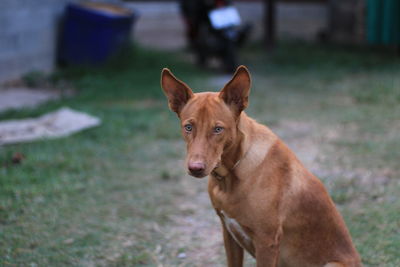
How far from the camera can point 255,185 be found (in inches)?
111

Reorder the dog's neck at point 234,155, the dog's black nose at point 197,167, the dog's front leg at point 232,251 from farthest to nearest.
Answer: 1. the dog's front leg at point 232,251
2. the dog's neck at point 234,155
3. the dog's black nose at point 197,167

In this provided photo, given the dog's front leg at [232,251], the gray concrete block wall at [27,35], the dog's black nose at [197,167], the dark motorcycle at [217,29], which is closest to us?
the dog's black nose at [197,167]

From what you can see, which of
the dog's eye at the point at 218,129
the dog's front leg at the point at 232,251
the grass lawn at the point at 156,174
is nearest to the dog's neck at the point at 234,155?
the dog's eye at the point at 218,129

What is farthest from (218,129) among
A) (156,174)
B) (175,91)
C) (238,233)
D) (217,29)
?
(217,29)

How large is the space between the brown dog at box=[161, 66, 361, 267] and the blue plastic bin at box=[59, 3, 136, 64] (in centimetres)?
720

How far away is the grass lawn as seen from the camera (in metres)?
3.85

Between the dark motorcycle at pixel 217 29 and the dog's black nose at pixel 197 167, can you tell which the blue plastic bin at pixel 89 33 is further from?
the dog's black nose at pixel 197 167

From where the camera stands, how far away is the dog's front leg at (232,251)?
3.12 metres

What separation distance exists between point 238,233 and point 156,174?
2.42 m

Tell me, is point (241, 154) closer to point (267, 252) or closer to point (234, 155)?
point (234, 155)

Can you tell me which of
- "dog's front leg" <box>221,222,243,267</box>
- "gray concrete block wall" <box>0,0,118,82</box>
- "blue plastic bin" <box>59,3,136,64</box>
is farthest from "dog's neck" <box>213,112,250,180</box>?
"blue plastic bin" <box>59,3,136,64</box>

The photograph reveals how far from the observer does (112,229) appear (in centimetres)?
413

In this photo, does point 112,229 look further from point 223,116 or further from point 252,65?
point 252,65

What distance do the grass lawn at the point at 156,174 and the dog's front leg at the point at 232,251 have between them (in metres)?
0.51
